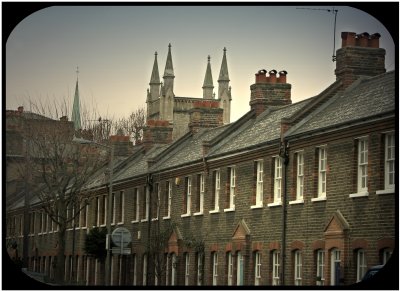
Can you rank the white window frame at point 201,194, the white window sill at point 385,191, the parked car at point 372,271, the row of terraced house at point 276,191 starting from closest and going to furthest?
1. the parked car at point 372,271
2. the white window sill at point 385,191
3. the row of terraced house at point 276,191
4. the white window frame at point 201,194

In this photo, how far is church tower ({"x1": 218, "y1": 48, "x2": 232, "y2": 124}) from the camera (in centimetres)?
17488

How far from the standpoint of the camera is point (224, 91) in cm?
17700

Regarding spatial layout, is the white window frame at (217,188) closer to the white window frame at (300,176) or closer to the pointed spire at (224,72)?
the white window frame at (300,176)

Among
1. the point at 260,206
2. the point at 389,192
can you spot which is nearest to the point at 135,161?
the point at 260,206

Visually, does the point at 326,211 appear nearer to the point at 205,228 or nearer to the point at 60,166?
the point at 205,228

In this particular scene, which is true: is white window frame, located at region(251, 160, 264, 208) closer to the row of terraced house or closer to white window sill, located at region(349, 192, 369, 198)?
the row of terraced house

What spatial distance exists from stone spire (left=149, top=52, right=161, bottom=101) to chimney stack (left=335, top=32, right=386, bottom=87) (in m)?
136

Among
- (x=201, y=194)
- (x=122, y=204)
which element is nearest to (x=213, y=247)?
(x=201, y=194)

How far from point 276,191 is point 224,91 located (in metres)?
137

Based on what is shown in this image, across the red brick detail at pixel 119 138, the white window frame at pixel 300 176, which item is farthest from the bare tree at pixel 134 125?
the white window frame at pixel 300 176

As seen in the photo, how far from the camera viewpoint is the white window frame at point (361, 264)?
110ft

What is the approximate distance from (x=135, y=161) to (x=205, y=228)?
62.5ft

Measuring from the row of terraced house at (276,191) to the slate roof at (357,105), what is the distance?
8 cm

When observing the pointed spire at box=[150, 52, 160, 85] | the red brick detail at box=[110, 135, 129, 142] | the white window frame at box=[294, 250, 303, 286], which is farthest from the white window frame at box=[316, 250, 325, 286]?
the pointed spire at box=[150, 52, 160, 85]
